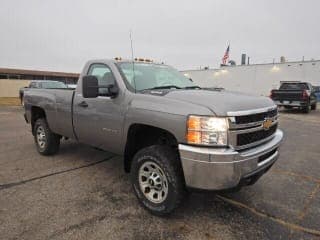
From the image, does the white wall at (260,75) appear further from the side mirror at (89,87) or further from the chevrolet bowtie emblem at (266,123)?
the side mirror at (89,87)

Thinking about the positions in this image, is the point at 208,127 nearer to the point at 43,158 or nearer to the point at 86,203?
the point at 86,203

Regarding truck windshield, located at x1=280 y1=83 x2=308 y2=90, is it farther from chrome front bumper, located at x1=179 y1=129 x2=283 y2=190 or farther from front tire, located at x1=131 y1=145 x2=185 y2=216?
front tire, located at x1=131 y1=145 x2=185 y2=216

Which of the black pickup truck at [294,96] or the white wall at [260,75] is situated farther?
the white wall at [260,75]

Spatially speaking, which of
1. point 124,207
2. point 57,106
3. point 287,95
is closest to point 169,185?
point 124,207

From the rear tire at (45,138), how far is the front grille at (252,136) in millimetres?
3899

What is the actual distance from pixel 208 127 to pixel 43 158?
157 inches

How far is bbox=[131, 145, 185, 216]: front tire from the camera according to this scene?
2703 mm

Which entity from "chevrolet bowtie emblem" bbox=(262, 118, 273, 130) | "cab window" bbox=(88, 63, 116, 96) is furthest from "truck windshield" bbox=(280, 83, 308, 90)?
"cab window" bbox=(88, 63, 116, 96)

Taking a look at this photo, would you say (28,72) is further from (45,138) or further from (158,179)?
(158,179)

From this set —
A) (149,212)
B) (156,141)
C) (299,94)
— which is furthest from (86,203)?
(299,94)

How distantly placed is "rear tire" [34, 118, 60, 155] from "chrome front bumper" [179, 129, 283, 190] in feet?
11.6

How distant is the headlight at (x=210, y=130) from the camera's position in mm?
2410

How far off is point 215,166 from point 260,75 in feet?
104

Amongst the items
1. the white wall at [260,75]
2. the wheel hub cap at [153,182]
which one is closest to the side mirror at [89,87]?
the wheel hub cap at [153,182]
